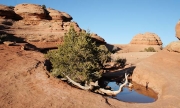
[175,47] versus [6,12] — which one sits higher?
[6,12]

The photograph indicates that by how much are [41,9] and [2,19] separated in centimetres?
957

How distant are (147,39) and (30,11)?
4836 centimetres

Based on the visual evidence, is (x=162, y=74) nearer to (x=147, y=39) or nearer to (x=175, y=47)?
(x=175, y=47)

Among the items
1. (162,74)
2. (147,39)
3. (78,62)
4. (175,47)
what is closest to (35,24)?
(78,62)

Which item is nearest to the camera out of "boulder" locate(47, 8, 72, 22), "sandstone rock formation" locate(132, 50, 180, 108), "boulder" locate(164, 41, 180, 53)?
"sandstone rock formation" locate(132, 50, 180, 108)

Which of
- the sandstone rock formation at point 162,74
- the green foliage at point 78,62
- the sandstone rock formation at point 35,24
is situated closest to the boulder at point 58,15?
the sandstone rock formation at point 35,24

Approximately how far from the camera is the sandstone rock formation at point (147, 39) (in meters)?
74.2

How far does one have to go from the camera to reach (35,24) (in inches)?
1715

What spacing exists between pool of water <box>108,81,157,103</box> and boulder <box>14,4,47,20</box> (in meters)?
28.8

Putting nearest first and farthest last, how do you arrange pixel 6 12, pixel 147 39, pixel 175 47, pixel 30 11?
pixel 175 47 < pixel 6 12 < pixel 30 11 < pixel 147 39

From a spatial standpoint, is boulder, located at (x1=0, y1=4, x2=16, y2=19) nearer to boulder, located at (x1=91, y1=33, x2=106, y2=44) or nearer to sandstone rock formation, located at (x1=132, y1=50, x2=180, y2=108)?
boulder, located at (x1=91, y1=33, x2=106, y2=44)

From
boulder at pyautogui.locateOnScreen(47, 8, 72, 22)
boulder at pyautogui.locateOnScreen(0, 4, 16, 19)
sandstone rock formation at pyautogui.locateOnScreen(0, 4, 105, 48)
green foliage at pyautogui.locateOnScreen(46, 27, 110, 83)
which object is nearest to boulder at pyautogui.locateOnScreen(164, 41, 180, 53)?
green foliage at pyautogui.locateOnScreen(46, 27, 110, 83)

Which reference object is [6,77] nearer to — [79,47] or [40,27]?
[79,47]

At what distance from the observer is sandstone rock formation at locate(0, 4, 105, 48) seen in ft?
124
